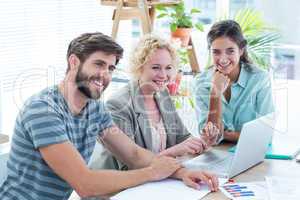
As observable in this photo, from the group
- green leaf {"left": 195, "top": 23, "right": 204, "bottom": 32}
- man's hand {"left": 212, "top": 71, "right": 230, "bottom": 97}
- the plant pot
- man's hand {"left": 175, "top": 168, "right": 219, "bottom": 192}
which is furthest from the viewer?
green leaf {"left": 195, "top": 23, "right": 204, "bottom": 32}

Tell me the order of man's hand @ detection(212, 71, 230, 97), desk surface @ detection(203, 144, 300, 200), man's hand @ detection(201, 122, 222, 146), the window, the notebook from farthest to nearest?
the window, man's hand @ detection(212, 71, 230, 97), man's hand @ detection(201, 122, 222, 146), the notebook, desk surface @ detection(203, 144, 300, 200)

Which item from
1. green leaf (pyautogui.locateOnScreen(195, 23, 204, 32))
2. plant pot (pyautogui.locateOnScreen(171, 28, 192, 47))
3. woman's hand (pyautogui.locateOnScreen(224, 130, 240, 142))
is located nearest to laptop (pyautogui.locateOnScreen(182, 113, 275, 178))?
woman's hand (pyautogui.locateOnScreen(224, 130, 240, 142))

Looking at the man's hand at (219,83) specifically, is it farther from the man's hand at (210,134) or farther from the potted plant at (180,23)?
the potted plant at (180,23)

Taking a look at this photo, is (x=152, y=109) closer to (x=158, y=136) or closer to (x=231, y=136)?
(x=158, y=136)

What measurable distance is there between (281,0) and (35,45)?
1.84 metres

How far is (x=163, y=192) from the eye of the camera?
1.77 meters

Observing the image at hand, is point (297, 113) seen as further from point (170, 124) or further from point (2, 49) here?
point (2, 49)

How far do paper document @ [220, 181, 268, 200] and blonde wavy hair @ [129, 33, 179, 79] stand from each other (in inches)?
32.7

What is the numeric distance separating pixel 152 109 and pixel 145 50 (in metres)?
0.28

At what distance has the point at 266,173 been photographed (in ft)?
6.58

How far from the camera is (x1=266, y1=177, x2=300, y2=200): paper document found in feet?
5.67

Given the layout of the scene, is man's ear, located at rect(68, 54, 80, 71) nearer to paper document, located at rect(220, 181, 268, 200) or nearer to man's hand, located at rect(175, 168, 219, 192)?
man's hand, located at rect(175, 168, 219, 192)

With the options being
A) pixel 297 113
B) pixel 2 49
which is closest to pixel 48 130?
pixel 2 49


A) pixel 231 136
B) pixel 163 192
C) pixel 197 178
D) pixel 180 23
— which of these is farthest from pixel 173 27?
pixel 163 192
